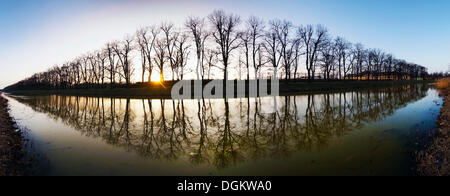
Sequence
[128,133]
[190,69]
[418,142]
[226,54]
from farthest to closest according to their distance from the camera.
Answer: [190,69] < [226,54] < [128,133] < [418,142]

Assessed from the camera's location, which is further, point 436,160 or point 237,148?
point 237,148

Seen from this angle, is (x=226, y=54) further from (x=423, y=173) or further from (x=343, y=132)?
(x=423, y=173)

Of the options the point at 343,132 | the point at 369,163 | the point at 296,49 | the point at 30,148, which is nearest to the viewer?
the point at 369,163

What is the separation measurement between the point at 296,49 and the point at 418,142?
160 feet

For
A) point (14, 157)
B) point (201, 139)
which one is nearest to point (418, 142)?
point (201, 139)

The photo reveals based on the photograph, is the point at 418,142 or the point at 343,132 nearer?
the point at 418,142

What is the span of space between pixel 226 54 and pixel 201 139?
35598 mm

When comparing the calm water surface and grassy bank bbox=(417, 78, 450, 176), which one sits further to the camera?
the calm water surface

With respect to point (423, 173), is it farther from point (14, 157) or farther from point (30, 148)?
point (30, 148)

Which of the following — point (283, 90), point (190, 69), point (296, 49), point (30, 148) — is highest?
point (296, 49)

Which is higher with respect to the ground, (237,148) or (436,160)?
(436,160)

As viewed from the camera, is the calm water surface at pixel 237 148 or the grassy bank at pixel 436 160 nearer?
the grassy bank at pixel 436 160
